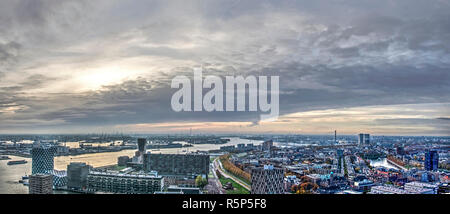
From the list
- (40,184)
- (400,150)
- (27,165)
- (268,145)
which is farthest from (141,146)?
(400,150)

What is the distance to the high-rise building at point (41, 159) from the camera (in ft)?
30.2

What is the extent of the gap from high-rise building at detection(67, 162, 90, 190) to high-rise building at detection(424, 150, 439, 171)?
10024mm

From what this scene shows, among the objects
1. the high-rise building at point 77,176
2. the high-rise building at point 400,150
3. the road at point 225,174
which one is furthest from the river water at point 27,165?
the high-rise building at point 400,150

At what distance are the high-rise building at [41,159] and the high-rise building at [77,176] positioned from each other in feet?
5.12

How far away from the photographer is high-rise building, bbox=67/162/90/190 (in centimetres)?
771

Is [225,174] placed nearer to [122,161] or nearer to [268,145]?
[122,161]

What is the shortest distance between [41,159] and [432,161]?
1183 cm

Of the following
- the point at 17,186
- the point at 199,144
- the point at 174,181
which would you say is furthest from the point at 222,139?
the point at 17,186

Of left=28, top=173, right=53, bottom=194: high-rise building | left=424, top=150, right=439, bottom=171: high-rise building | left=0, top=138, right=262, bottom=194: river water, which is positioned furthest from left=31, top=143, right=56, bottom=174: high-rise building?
left=424, top=150, right=439, bottom=171: high-rise building

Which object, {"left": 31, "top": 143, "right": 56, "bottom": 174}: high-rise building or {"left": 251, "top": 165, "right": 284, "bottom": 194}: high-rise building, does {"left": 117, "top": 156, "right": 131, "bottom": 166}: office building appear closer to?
{"left": 31, "top": 143, "right": 56, "bottom": 174}: high-rise building

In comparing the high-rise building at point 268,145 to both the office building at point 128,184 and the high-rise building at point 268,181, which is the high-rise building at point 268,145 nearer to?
the high-rise building at point 268,181
